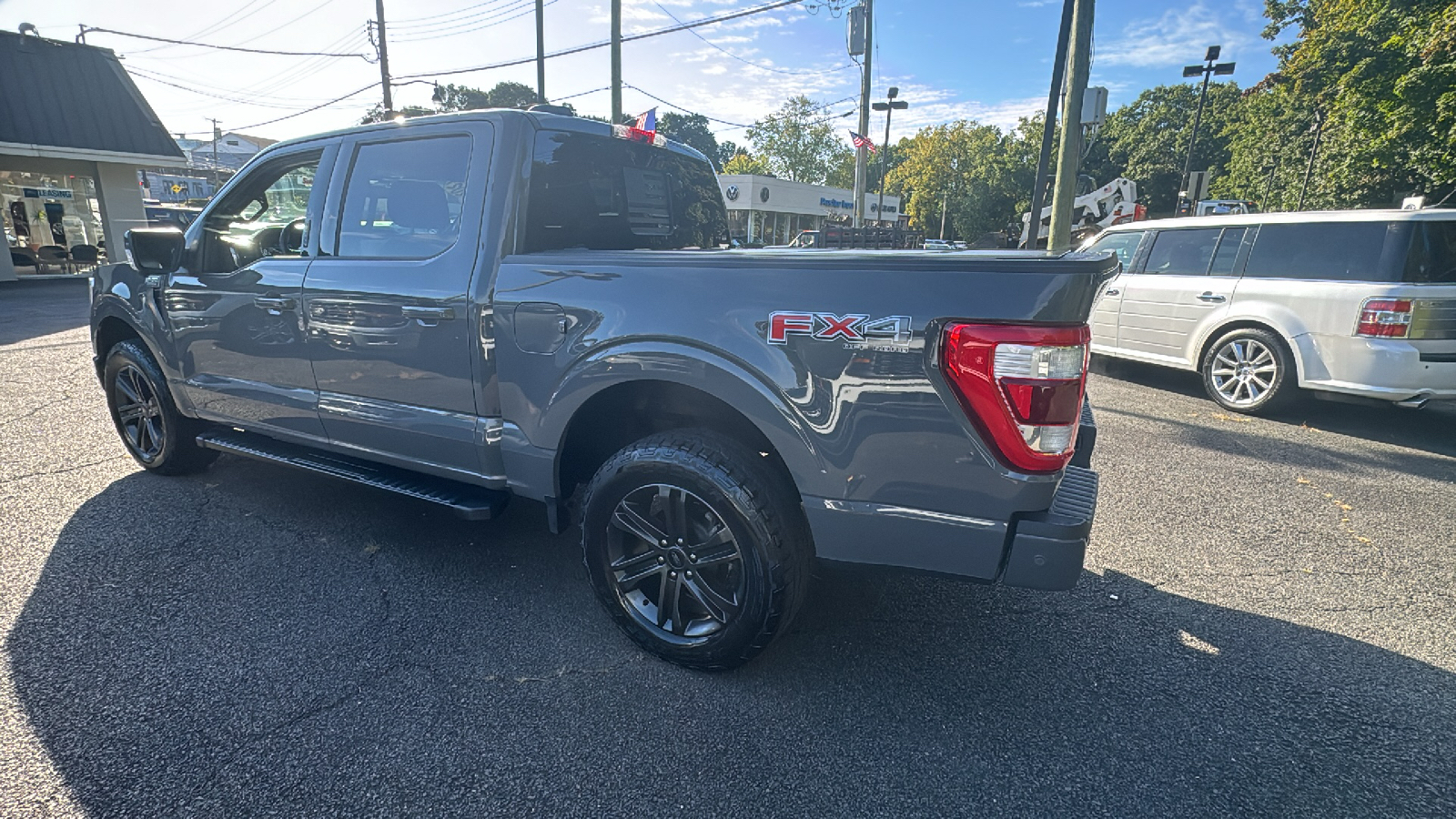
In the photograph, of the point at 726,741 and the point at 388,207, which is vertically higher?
the point at 388,207

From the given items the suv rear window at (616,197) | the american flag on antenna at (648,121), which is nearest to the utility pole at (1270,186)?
the american flag on antenna at (648,121)

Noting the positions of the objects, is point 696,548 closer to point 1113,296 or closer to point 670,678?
point 670,678

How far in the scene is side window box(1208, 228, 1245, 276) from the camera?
20.8ft

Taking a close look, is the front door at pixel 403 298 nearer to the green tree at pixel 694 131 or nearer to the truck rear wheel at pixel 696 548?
the truck rear wheel at pixel 696 548

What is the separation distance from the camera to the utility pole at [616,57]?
1727 cm

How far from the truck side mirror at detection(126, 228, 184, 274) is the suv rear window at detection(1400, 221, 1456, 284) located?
8007 mm

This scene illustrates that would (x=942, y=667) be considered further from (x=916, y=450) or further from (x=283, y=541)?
(x=283, y=541)

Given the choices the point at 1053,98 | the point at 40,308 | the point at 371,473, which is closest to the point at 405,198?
the point at 371,473

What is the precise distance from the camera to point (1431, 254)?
5109 millimetres

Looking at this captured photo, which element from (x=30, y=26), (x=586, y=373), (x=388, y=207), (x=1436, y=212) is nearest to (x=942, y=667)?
(x=586, y=373)

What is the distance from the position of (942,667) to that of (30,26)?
24.2 metres

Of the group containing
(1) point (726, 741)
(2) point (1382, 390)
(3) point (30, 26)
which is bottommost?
(1) point (726, 741)

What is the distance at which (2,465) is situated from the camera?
443 cm

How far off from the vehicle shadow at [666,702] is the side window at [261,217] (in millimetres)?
1490
